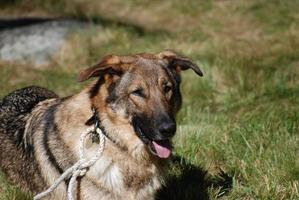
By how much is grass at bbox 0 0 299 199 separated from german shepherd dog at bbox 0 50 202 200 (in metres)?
0.67

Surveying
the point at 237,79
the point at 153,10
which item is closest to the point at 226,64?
the point at 237,79

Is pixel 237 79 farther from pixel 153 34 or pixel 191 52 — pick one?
pixel 153 34

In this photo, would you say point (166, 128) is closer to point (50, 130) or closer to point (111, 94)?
point (111, 94)

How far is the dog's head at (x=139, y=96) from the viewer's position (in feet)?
Result: 15.2

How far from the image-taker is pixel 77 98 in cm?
502

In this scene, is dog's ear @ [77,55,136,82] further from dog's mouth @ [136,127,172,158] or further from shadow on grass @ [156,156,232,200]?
shadow on grass @ [156,156,232,200]

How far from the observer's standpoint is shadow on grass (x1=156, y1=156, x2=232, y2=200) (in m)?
5.70

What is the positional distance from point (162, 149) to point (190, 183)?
1.20m

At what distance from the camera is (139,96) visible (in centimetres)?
473

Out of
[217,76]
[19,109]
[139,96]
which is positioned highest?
[139,96]

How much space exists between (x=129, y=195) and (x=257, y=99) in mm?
3965

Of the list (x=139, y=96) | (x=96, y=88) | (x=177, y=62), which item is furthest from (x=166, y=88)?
(x=96, y=88)

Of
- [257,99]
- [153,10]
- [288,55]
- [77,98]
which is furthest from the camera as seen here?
[153,10]

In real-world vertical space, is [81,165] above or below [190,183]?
above
